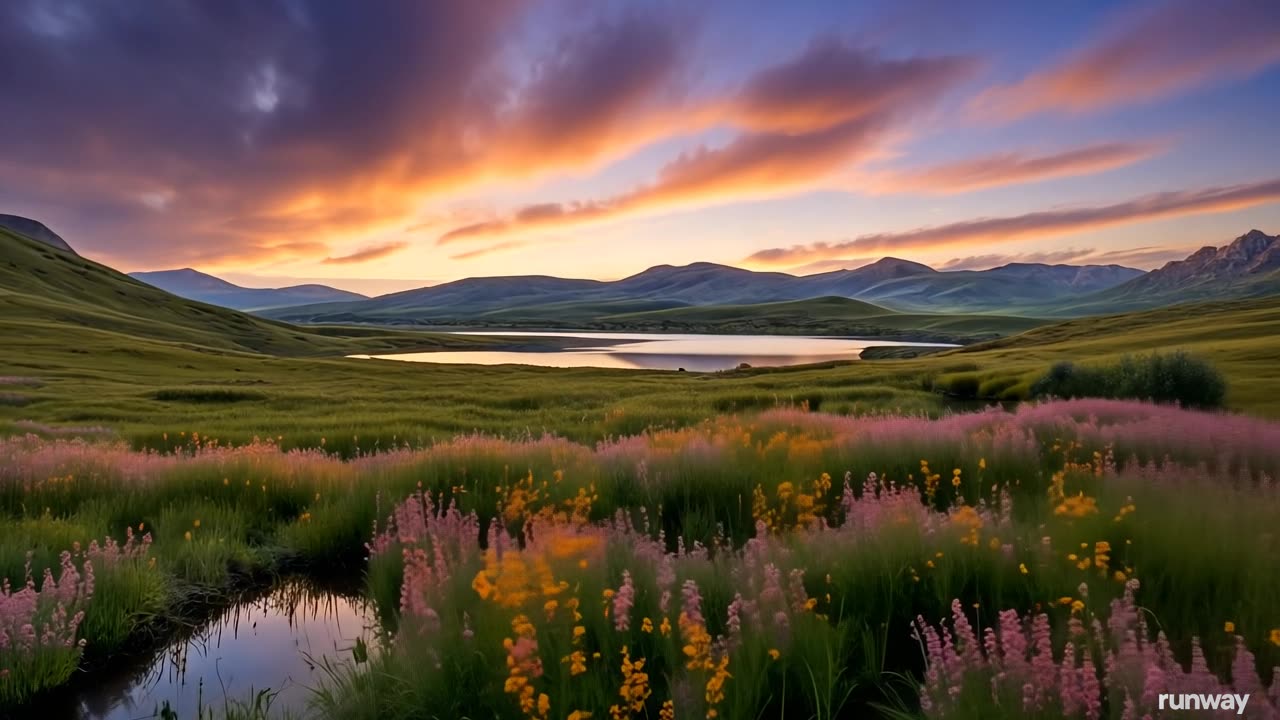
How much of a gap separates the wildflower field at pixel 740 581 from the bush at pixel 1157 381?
47.9 ft

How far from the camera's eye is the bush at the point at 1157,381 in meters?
22.2

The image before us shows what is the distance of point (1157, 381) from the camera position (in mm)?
22875

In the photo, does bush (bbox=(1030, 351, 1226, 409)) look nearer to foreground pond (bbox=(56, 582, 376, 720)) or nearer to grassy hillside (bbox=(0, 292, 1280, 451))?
grassy hillside (bbox=(0, 292, 1280, 451))

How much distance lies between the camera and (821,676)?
13.6 ft

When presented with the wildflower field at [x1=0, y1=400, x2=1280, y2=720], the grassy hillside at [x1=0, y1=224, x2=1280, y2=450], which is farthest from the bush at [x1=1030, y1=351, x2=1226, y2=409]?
the wildflower field at [x1=0, y1=400, x2=1280, y2=720]

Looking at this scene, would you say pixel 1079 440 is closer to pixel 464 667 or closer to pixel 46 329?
pixel 464 667

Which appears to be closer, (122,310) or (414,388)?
(414,388)

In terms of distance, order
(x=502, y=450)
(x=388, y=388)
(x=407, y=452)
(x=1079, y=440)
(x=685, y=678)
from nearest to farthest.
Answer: (x=685, y=678)
(x=1079, y=440)
(x=502, y=450)
(x=407, y=452)
(x=388, y=388)

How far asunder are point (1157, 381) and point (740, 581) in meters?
24.9

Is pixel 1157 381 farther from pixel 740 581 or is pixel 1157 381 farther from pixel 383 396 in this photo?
pixel 383 396

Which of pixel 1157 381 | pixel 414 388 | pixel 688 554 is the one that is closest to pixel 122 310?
pixel 414 388

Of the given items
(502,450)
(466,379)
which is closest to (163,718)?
(502,450)

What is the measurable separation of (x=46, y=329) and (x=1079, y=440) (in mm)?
88481

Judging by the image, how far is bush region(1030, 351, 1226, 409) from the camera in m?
22.2
